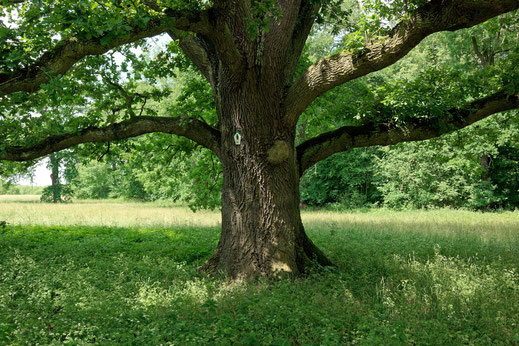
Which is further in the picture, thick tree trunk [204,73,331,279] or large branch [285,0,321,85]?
large branch [285,0,321,85]

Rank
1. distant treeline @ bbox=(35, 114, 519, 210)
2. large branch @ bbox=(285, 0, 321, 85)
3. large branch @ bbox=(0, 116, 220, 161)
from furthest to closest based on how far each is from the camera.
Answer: distant treeline @ bbox=(35, 114, 519, 210) → large branch @ bbox=(285, 0, 321, 85) → large branch @ bbox=(0, 116, 220, 161)

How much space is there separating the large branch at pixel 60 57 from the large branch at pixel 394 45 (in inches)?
105

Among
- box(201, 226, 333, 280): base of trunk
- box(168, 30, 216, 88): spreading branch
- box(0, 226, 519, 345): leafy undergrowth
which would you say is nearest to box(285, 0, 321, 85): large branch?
box(168, 30, 216, 88): spreading branch

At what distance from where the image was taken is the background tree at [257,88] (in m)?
5.19

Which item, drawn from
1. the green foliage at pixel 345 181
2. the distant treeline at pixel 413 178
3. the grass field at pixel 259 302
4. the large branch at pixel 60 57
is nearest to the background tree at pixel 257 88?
the large branch at pixel 60 57

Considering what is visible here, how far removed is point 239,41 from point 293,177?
290 cm

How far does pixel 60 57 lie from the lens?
203 inches

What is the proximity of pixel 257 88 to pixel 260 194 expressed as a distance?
83.3 inches

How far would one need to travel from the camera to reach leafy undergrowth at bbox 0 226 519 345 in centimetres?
450

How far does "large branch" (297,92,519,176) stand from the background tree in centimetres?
2

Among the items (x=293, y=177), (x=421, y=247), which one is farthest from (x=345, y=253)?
(x=293, y=177)

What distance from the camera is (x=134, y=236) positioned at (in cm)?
1327

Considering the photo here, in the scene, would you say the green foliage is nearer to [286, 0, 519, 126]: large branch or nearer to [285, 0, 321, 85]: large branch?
[285, 0, 321, 85]: large branch

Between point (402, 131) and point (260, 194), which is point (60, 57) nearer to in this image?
point (260, 194)
